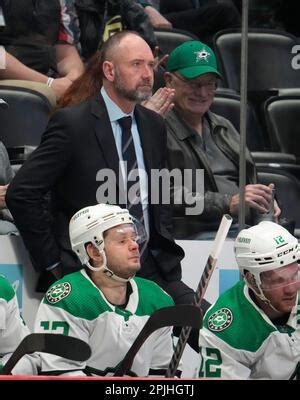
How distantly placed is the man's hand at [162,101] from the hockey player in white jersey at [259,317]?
0.86 metres

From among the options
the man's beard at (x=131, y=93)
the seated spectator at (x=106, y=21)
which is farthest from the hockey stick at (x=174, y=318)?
the seated spectator at (x=106, y=21)

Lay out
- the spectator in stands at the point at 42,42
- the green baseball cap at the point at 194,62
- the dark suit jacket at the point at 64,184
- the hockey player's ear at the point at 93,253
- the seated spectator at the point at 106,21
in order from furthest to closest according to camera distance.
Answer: the seated spectator at the point at 106,21 → the spectator in stands at the point at 42,42 → the green baseball cap at the point at 194,62 → the dark suit jacket at the point at 64,184 → the hockey player's ear at the point at 93,253

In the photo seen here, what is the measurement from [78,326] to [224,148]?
115 cm

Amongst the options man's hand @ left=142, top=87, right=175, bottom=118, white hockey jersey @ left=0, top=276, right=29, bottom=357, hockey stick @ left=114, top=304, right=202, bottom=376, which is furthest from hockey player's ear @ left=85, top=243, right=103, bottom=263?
man's hand @ left=142, top=87, right=175, bottom=118

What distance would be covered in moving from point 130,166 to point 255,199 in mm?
499

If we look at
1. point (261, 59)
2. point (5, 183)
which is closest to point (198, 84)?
point (261, 59)

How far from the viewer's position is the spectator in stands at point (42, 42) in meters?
6.68

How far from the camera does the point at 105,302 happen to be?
18.2ft

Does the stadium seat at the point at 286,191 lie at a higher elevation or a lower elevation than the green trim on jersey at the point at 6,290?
higher

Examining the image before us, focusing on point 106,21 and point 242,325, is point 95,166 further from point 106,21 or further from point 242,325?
point 106,21

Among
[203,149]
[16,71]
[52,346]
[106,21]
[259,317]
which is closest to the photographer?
[52,346]

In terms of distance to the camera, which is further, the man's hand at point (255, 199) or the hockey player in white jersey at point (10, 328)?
the man's hand at point (255, 199)

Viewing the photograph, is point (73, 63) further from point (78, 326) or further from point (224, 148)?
point (78, 326)

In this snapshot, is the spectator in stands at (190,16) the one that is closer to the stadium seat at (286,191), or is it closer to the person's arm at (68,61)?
the person's arm at (68,61)
